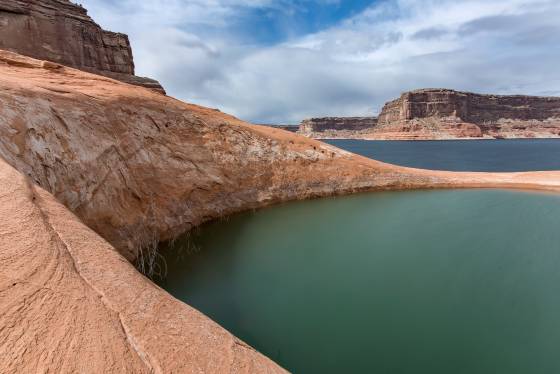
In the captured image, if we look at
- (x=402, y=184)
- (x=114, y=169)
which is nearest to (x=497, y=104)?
(x=402, y=184)

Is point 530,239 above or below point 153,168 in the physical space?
below

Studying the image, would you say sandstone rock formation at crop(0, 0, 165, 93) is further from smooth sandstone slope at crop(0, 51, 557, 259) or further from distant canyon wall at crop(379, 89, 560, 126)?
distant canyon wall at crop(379, 89, 560, 126)

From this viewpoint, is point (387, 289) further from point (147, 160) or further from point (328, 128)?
point (328, 128)

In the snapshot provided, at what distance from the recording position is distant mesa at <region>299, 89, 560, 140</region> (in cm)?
13225

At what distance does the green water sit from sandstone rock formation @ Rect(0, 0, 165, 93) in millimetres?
26729

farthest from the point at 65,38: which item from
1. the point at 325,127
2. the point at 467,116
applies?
the point at 325,127

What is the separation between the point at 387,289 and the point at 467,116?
→ 171010 millimetres

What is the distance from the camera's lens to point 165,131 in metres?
17.6

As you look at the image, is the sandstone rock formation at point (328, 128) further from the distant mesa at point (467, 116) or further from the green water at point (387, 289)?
the green water at point (387, 289)

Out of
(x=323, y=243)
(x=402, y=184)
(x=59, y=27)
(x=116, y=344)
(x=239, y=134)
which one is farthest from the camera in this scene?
(x=59, y=27)

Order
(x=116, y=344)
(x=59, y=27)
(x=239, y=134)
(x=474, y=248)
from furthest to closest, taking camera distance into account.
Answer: (x=59, y=27), (x=239, y=134), (x=474, y=248), (x=116, y=344)

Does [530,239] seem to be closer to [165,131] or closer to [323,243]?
[323,243]

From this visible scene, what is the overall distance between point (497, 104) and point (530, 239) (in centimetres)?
18310

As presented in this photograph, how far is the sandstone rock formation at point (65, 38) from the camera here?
3397 cm
